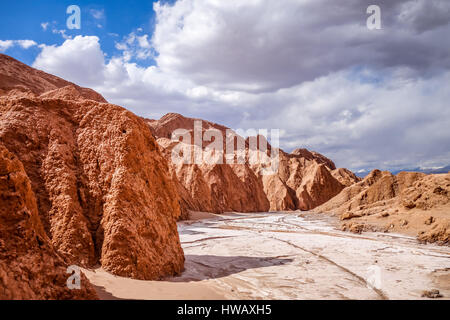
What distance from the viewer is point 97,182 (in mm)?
5770

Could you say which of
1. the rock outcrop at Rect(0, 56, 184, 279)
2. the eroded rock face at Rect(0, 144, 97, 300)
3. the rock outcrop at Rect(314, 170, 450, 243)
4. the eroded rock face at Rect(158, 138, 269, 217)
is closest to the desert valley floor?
the rock outcrop at Rect(0, 56, 184, 279)

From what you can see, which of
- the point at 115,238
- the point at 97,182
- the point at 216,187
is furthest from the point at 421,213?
the point at 216,187

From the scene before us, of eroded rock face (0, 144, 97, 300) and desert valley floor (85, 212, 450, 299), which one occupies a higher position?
eroded rock face (0, 144, 97, 300)

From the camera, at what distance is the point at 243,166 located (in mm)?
47281

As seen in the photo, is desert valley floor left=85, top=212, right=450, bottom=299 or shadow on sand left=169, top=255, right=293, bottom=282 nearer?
desert valley floor left=85, top=212, right=450, bottom=299

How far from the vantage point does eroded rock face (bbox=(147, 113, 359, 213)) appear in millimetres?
32219

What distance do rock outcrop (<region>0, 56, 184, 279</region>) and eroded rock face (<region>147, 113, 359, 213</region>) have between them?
761 inches

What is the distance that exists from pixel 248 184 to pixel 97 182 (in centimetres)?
3977

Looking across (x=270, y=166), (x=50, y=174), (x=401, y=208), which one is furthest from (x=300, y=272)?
(x=270, y=166)

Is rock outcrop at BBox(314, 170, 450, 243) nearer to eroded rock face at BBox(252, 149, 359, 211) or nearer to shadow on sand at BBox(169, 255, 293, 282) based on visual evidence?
shadow on sand at BBox(169, 255, 293, 282)

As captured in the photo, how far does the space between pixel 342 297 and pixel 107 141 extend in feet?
18.0

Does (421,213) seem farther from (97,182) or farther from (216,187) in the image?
(216,187)

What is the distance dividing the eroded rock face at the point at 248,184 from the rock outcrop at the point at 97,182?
19.3m

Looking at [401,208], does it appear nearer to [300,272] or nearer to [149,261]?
[300,272]
